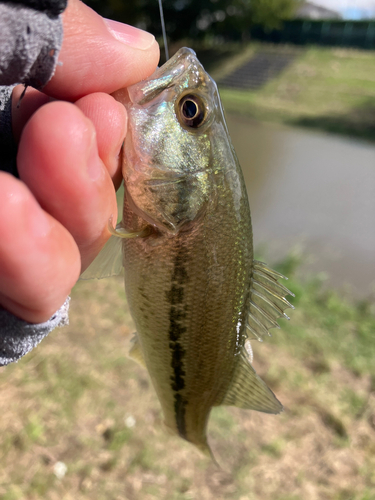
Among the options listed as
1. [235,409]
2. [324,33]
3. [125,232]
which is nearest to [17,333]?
[125,232]

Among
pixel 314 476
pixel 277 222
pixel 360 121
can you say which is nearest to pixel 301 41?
pixel 360 121

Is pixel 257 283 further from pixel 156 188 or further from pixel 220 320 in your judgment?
pixel 156 188

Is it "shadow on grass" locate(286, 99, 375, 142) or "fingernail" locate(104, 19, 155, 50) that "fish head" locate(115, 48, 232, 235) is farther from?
"shadow on grass" locate(286, 99, 375, 142)

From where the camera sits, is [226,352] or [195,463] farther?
[195,463]

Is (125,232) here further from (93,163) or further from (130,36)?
(130,36)

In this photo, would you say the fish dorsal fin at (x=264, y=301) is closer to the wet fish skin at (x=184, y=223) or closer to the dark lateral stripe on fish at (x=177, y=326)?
the wet fish skin at (x=184, y=223)

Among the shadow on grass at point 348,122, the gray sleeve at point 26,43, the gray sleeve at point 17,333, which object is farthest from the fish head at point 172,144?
the shadow on grass at point 348,122
